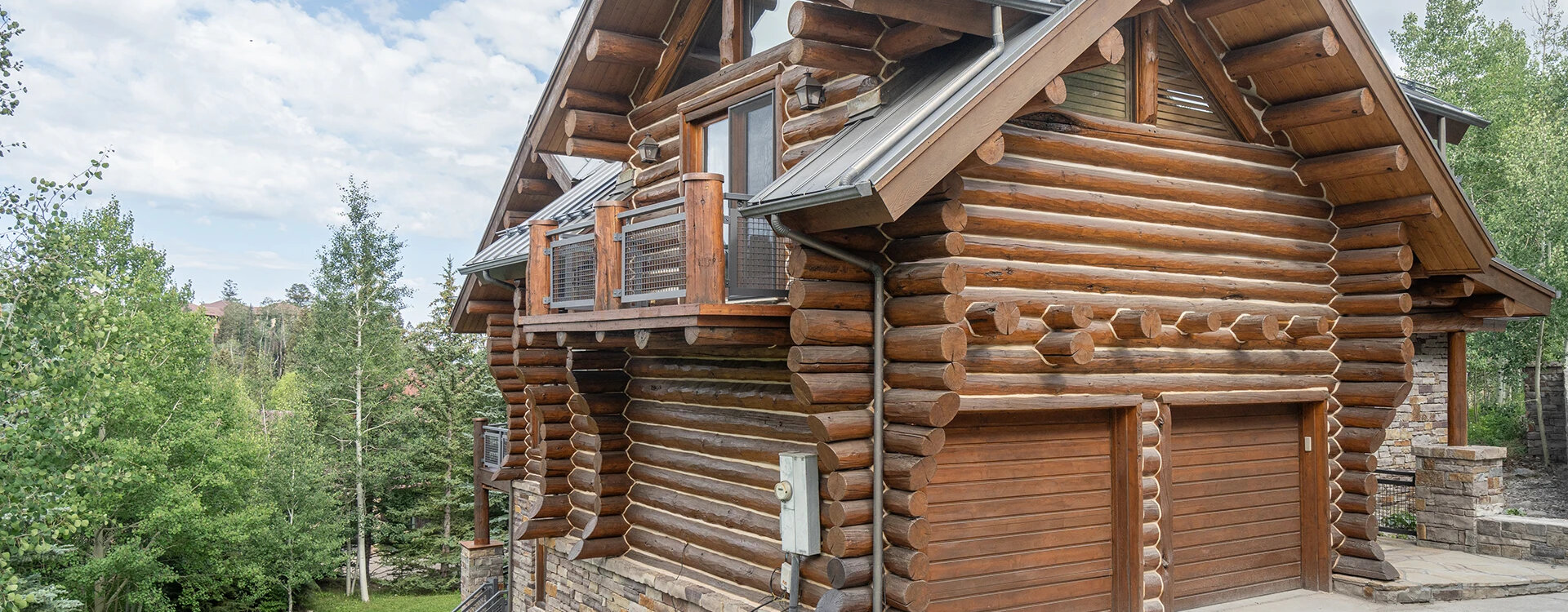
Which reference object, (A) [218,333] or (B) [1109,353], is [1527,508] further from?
(A) [218,333]

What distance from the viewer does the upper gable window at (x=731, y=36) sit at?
10211 millimetres

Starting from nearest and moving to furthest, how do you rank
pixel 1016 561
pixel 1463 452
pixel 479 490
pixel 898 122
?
pixel 898 122, pixel 1016 561, pixel 1463 452, pixel 479 490

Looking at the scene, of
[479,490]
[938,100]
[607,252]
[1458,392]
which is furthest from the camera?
[479,490]

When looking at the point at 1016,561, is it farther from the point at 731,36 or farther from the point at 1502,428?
the point at 1502,428

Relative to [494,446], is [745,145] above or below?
above

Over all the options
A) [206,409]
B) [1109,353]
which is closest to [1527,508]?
[1109,353]

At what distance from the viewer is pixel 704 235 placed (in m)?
8.00

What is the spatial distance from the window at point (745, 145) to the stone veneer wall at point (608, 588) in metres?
3.97

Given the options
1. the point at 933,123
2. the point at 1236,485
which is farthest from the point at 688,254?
the point at 1236,485

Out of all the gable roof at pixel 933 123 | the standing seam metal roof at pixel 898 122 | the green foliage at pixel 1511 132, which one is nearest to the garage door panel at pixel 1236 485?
the gable roof at pixel 933 123

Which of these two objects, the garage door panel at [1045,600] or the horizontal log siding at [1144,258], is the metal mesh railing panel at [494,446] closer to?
the garage door panel at [1045,600]

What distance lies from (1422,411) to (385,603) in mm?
31079

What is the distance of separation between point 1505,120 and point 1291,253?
882 inches

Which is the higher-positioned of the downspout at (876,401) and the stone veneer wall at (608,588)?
the downspout at (876,401)
